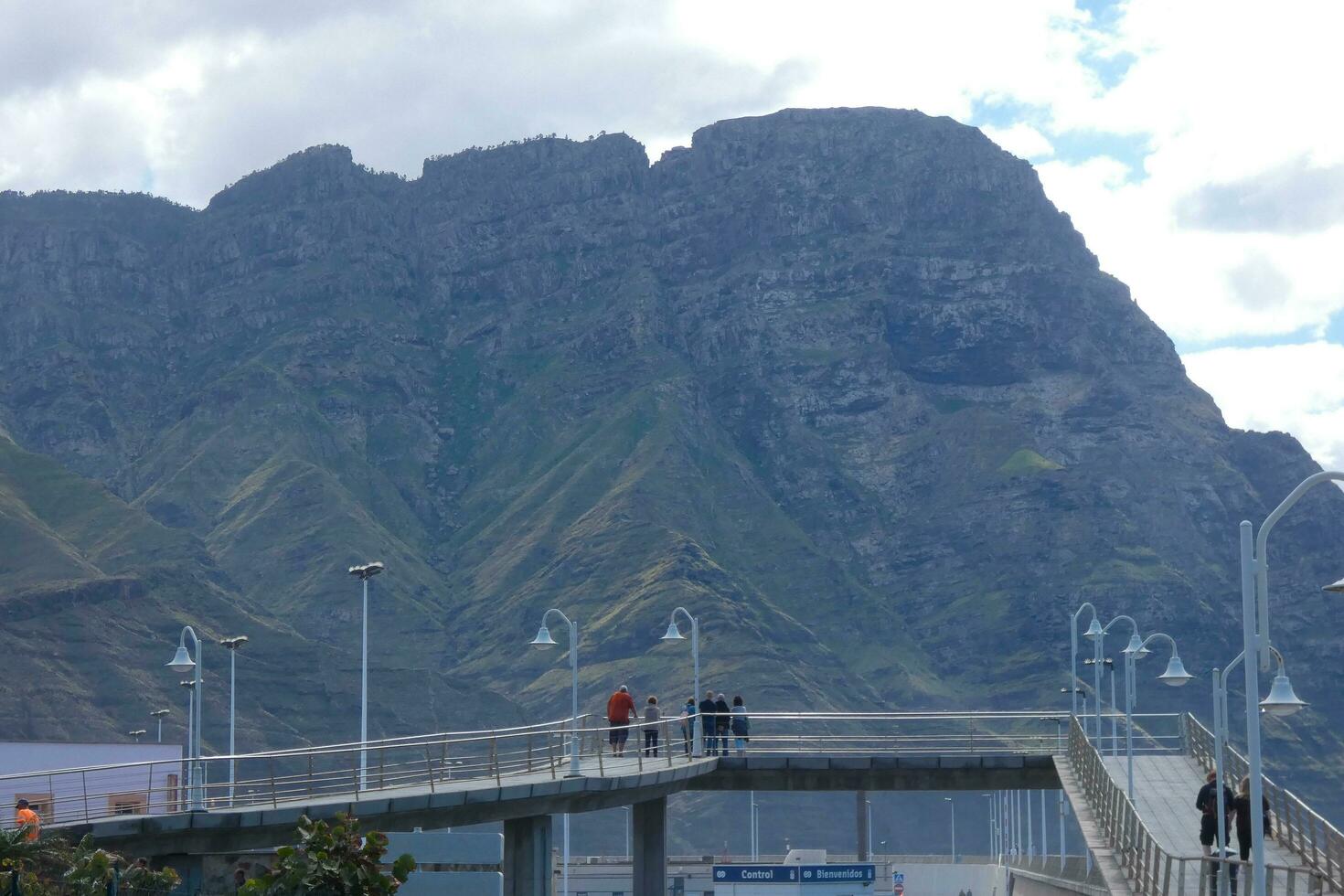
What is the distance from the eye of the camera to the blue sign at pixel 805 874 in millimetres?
50531

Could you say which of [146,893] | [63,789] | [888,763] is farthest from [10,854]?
[888,763]

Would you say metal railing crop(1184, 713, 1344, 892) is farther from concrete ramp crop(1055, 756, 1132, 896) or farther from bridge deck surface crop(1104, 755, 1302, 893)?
concrete ramp crop(1055, 756, 1132, 896)

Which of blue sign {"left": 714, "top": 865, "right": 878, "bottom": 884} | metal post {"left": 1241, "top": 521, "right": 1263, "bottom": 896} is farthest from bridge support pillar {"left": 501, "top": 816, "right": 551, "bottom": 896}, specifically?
metal post {"left": 1241, "top": 521, "right": 1263, "bottom": 896}

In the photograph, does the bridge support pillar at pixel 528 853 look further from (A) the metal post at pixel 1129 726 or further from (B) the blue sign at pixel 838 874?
(A) the metal post at pixel 1129 726

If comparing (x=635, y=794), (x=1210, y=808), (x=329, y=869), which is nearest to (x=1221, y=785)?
(x=1210, y=808)

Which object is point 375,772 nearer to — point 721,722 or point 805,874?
point 805,874

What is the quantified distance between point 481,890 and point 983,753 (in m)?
20.0

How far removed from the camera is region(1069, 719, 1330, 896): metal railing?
30.3 m

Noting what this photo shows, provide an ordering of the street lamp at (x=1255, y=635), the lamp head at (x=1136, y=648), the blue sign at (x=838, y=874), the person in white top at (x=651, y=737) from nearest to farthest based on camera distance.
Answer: the street lamp at (x=1255, y=635) < the lamp head at (x=1136, y=648) < the blue sign at (x=838, y=874) < the person in white top at (x=651, y=737)

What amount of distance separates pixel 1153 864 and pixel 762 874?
17567mm

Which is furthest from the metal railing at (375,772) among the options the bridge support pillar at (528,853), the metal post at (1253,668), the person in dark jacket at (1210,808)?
the metal post at (1253,668)

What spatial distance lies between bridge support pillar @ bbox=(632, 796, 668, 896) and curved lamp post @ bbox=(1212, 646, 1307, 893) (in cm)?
2219

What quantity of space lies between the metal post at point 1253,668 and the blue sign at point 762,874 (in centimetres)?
2428

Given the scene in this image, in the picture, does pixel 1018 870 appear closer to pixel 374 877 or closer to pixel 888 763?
pixel 888 763
